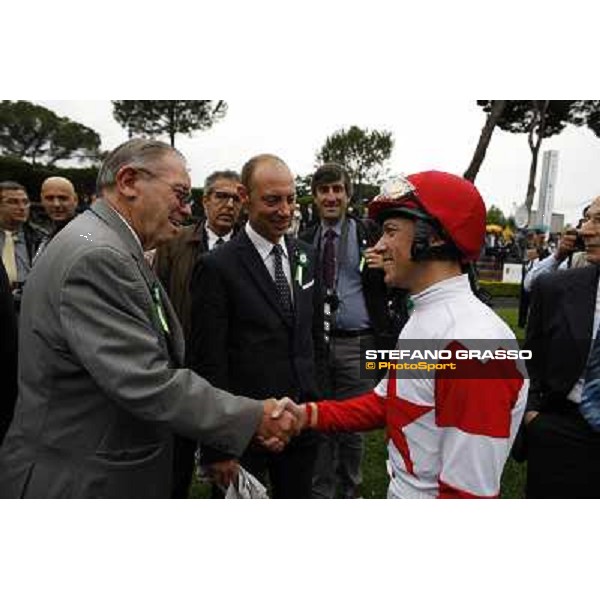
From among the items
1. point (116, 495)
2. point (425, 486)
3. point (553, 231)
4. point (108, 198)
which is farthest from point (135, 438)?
point (553, 231)

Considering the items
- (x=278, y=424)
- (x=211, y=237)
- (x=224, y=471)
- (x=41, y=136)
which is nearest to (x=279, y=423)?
(x=278, y=424)

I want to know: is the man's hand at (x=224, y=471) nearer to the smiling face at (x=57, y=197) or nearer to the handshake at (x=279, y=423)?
the handshake at (x=279, y=423)

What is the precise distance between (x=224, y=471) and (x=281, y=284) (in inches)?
32.0

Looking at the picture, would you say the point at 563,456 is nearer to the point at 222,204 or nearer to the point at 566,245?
the point at 566,245

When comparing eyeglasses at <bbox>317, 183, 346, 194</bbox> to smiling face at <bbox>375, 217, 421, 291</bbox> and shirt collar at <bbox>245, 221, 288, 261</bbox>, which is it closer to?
shirt collar at <bbox>245, 221, 288, 261</bbox>

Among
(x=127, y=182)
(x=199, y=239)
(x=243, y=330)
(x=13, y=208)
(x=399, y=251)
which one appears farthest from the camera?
(x=13, y=208)

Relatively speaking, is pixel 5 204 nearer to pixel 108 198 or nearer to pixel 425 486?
pixel 108 198

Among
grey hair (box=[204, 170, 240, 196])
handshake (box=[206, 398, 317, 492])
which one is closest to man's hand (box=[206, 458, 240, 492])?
handshake (box=[206, 398, 317, 492])

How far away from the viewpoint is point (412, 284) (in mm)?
1825

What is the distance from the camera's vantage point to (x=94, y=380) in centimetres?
174

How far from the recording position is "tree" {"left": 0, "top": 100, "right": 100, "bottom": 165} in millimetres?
3422

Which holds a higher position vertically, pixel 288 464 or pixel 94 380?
pixel 94 380

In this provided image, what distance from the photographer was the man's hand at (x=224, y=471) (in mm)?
2412

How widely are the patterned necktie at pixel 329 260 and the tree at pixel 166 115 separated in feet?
4.20
